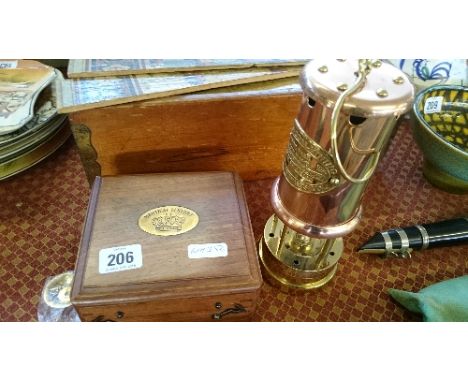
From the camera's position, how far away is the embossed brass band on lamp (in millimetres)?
435

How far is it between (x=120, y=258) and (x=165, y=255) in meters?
0.07

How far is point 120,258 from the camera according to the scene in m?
0.57

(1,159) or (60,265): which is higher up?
(1,159)

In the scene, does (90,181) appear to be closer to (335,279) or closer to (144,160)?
(144,160)

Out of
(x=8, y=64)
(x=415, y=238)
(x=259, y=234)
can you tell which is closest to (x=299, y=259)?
(x=259, y=234)

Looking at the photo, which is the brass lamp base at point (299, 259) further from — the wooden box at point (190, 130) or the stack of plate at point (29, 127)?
the stack of plate at point (29, 127)

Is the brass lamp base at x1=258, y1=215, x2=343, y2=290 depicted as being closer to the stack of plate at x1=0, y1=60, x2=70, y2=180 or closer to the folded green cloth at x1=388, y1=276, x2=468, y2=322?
the folded green cloth at x1=388, y1=276, x2=468, y2=322

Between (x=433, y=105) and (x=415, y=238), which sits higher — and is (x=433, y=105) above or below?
above

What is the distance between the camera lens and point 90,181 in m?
0.79

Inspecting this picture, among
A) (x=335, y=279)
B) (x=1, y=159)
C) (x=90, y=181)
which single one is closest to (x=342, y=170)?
(x=335, y=279)

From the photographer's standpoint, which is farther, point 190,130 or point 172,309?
point 190,130

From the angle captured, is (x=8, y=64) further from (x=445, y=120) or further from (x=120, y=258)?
(x=445, y=120)

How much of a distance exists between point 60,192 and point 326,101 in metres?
0.62

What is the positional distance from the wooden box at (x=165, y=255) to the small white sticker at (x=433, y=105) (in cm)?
49
